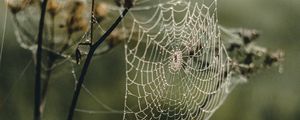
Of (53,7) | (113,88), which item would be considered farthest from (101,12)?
(113,88)

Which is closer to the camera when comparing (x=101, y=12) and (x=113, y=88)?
(x=101, y=12)

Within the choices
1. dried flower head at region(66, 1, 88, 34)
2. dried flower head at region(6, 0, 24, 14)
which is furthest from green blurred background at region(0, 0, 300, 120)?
dried flower head at region(6, 0, 24, 14)

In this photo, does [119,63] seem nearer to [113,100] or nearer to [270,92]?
[113,100]

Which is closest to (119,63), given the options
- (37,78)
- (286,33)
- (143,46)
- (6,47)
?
(143,46)

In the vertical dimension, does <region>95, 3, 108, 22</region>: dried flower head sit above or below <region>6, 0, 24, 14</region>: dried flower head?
below

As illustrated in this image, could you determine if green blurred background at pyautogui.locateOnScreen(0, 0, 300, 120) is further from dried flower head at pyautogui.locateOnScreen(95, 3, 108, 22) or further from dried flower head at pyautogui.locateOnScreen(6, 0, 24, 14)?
dried flower head at pyautogui.locateOnScreen(6, 0, 24, 14)

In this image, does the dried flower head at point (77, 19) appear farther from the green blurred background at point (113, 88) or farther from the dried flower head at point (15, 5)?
the green blurred background at point (113, 88)

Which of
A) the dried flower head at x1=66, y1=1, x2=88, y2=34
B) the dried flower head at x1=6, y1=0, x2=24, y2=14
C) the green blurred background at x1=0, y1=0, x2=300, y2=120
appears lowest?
the green blurred background at x1=0, y1=0, x2=300, y2=120

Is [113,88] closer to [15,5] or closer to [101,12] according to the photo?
[101,12]
